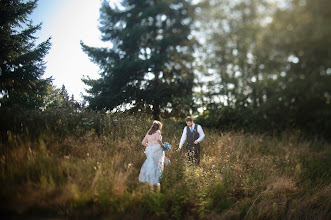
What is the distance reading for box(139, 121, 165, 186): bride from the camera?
506 cm

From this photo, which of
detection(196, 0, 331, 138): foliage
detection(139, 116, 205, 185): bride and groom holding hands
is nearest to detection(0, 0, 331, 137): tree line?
detection(196, 0, 331, 138): foliage

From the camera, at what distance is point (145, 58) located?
1442 centimetres

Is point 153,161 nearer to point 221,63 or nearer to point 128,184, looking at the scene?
point 128,184

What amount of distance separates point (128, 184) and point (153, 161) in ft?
2.74

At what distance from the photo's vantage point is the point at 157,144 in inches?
214

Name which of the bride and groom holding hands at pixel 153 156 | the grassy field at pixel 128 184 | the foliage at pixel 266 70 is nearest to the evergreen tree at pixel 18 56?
the grassy field at pixel 128 184

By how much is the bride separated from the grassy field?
0.20 meters

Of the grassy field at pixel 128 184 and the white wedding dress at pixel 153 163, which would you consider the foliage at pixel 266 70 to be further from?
the white wedding dress at pixel 153 163

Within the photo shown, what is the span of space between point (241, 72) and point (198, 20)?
4578mm

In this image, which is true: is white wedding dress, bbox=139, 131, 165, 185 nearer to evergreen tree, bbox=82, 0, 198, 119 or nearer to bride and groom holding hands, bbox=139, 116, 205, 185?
bride and groom holding hands, bbox=139, 116, 205, 185

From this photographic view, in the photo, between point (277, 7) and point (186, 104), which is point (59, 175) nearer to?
point (186, 104)

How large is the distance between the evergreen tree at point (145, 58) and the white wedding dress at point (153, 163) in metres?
8.11

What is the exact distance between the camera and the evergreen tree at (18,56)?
8.38 meters

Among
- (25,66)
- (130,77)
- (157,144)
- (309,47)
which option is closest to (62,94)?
(25,66)
